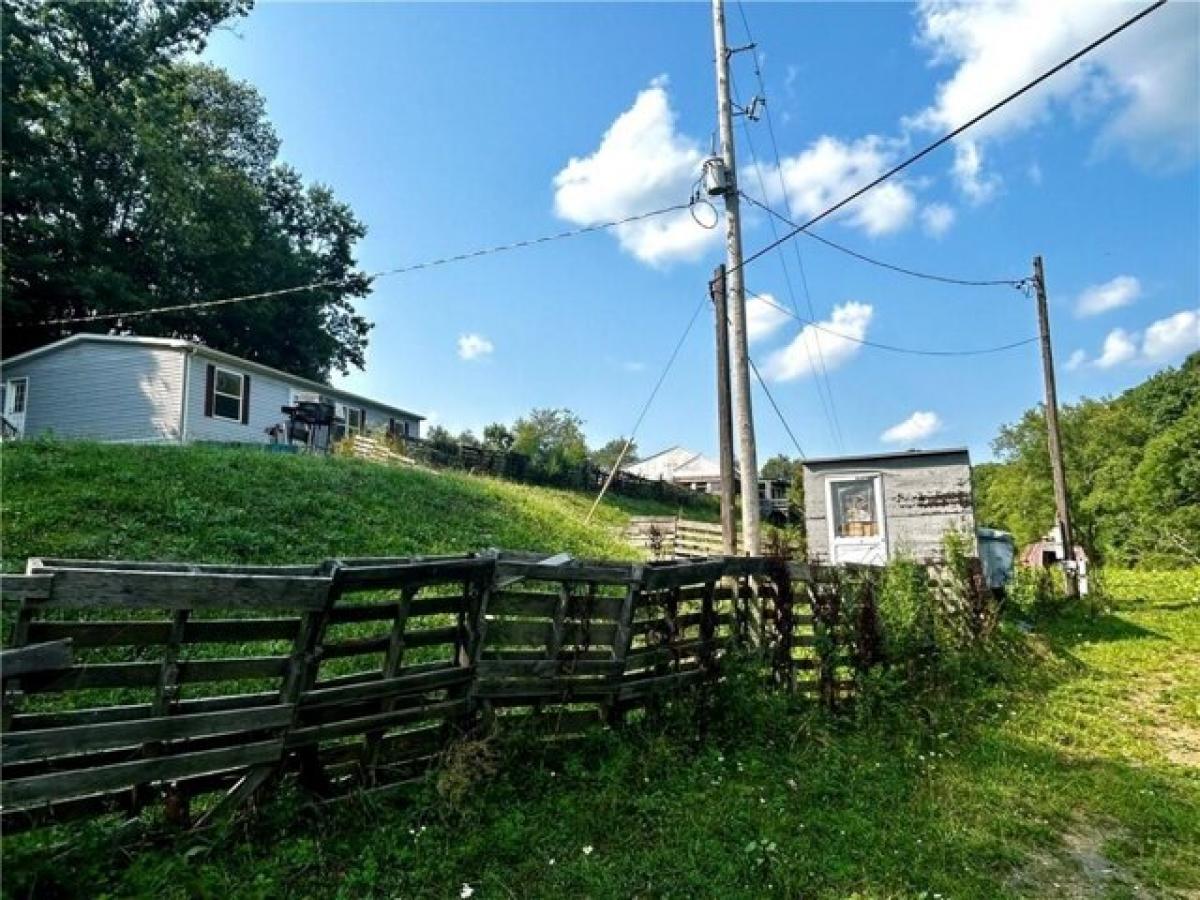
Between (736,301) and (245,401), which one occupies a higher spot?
(245,401)

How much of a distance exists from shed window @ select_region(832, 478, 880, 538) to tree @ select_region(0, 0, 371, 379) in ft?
44.0

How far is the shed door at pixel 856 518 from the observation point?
1205cm

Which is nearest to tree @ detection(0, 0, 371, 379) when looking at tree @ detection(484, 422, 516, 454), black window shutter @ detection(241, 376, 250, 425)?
black window shutter @ detection(241, 376, 250, 425)

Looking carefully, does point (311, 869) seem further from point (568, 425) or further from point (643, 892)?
point (568, 425)

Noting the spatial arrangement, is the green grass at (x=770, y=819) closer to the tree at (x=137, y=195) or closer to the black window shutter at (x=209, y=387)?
the black window shutter at (x=209, y=387)

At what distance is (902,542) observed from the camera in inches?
459

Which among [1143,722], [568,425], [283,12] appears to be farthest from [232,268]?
[568,425]

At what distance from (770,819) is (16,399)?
75.9ft

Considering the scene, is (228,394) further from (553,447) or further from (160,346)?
(553,447)

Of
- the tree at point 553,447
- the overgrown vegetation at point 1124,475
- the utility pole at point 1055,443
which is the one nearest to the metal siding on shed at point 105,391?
the tree at point 553,447

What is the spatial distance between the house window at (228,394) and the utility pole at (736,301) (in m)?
15.5

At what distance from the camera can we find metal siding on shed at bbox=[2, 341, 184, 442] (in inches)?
679

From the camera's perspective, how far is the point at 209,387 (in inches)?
704

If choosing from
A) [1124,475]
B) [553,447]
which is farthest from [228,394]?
[1124,475]
